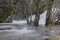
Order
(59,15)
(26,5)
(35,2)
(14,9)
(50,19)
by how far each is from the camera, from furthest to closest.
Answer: (14,9) → (59,15) → (50,19) → (26,5) → (35,2)

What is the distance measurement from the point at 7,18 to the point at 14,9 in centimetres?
Result: 155

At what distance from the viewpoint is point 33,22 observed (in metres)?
15.3

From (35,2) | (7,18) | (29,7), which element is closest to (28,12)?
(29,7)

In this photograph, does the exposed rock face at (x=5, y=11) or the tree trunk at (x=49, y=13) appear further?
the exposed rock face at (x=5, y=11)

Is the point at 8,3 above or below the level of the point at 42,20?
above

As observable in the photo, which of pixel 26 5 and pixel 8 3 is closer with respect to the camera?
pixel 26 5

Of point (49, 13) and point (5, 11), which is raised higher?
point (49, 13)

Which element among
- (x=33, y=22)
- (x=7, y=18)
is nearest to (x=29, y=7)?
(x=33, y=22)

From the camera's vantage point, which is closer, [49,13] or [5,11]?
[49,13]

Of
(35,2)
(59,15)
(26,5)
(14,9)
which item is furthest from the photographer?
(14,9)

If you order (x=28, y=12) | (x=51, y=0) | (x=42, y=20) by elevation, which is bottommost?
(x=42, y=20)

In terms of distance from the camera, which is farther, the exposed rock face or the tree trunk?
the exposed rock face

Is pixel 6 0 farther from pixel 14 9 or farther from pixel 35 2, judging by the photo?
pixel 35 2

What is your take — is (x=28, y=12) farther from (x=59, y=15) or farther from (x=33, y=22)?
(x=59, y=15)
